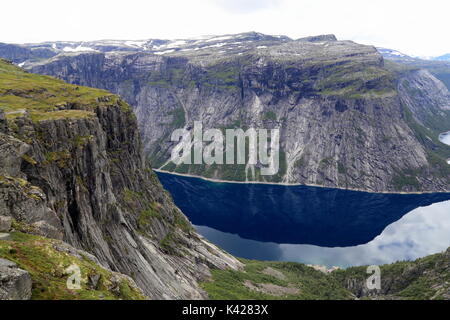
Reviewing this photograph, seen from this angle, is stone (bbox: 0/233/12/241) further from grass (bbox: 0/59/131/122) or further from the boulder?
grass (bbox: 0/59/131/122)

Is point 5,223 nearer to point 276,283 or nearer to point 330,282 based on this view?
point 276,283

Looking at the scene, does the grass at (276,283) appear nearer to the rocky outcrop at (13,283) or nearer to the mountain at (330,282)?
the mountain at (330,282)

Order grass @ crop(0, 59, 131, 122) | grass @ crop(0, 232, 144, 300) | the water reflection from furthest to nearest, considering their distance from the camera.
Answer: the water reflection, grass @ crop(0, 59, 131, 122), grass @ crop(0, 232, 144, 300)

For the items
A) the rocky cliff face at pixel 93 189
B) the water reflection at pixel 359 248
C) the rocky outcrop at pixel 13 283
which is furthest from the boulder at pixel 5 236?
the water reflection at pixel 359 248

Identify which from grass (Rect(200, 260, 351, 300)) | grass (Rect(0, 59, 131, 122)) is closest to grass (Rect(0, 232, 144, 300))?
grass (Rect(0, 59, 131, 122))

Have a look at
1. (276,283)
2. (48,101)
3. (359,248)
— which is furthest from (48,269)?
(359,248)
